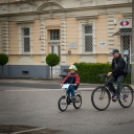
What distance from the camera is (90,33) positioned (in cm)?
2447

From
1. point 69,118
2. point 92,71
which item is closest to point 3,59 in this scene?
point 92,71

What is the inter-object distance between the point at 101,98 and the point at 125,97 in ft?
2.90

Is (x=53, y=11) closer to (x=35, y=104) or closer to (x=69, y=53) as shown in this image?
(x=69, y=53)

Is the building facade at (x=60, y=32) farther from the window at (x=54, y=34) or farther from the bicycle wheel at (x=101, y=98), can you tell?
the bicycle wheel at (x=101, y=98)

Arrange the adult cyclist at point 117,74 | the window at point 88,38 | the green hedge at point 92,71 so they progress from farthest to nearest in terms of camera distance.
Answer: the window at point 88,38 → the green hedge at point 92,71 → the adult cyclist at point 117,74

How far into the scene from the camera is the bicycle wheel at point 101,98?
10.1 m

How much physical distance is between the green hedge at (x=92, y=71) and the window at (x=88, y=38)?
136 inches

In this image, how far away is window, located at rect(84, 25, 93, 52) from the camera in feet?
80.2

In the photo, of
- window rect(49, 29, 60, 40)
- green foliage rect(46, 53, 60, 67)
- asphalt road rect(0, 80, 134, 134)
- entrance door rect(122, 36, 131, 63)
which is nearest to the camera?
asphalt road rect(0, 80, 134, 134)

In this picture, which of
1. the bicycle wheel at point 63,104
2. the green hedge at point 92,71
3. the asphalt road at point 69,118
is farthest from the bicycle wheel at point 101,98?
the green hedge at point 92,71

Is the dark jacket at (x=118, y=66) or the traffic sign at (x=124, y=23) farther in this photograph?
the traffic sign at (x=124, y=23)

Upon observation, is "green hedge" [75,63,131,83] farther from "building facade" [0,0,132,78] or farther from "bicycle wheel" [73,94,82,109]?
"bicycle wheel" [73,94,82,109]

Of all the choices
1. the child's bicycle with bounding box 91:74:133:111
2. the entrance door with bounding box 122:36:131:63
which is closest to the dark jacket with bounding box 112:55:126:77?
the child's bicycle with bounding box 91:74:133:111

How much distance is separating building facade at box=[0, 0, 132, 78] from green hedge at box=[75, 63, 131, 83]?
2.76m
